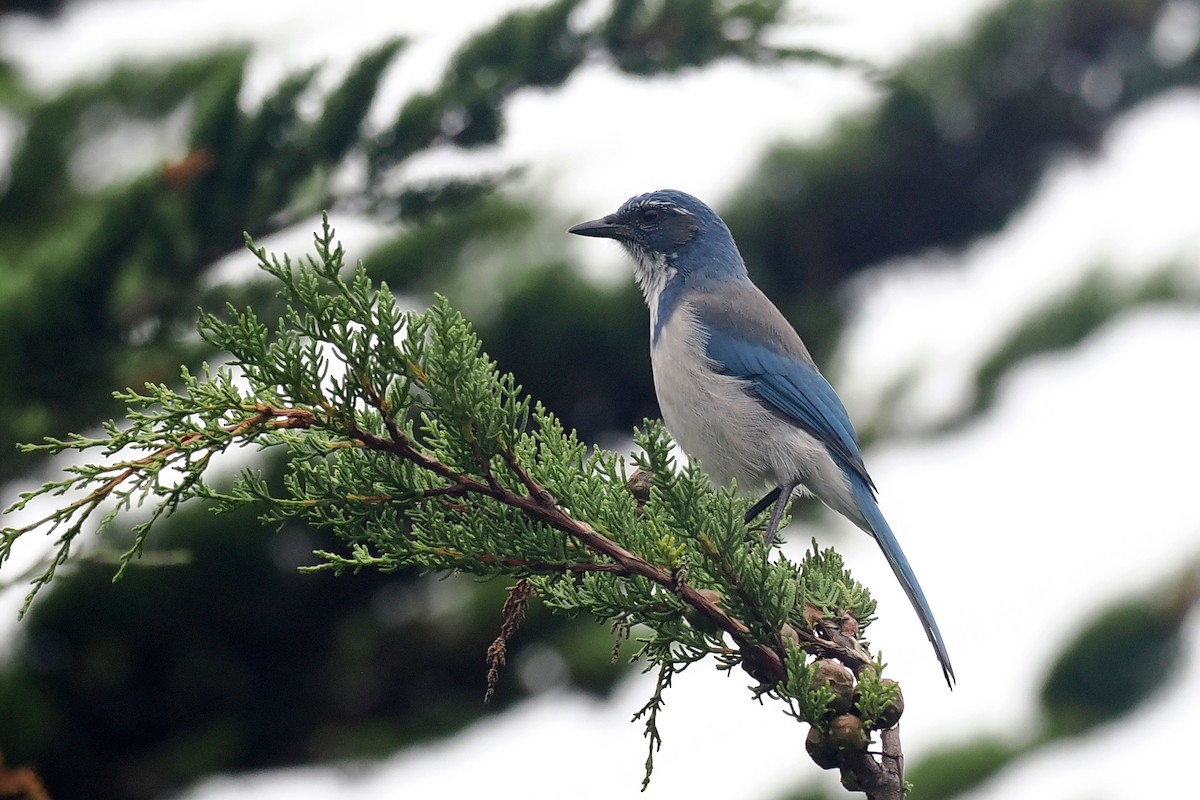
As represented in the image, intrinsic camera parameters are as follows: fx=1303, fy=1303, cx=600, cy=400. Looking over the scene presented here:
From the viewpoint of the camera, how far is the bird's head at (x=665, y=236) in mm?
5109

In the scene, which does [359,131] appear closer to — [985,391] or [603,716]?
[603,716]

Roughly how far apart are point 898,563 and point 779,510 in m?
0.38

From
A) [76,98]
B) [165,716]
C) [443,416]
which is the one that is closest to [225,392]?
[443,416]

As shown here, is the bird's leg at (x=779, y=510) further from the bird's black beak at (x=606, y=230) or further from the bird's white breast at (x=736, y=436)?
the bird's black beak at (x=606, y=230)

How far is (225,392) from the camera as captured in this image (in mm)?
2293

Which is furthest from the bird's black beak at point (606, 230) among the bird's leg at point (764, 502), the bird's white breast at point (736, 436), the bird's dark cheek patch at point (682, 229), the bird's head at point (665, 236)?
the bird's leg at point (764, 502)

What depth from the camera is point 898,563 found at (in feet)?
12.4

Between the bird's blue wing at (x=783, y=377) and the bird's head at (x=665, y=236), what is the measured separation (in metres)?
0.40

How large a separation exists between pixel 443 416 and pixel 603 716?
4.79m

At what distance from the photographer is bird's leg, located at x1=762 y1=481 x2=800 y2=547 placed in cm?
363

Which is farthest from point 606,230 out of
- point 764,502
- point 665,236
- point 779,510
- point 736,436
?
point 779,510

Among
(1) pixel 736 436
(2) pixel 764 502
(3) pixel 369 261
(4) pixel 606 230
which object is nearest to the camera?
(1) pixel 736 436

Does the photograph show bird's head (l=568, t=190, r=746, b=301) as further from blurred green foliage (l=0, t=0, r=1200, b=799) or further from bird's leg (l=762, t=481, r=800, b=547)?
bird's leg (l=762, t=481, r=800, b=547)

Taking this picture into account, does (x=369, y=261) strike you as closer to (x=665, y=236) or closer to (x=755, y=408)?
(x=665, y=236)
